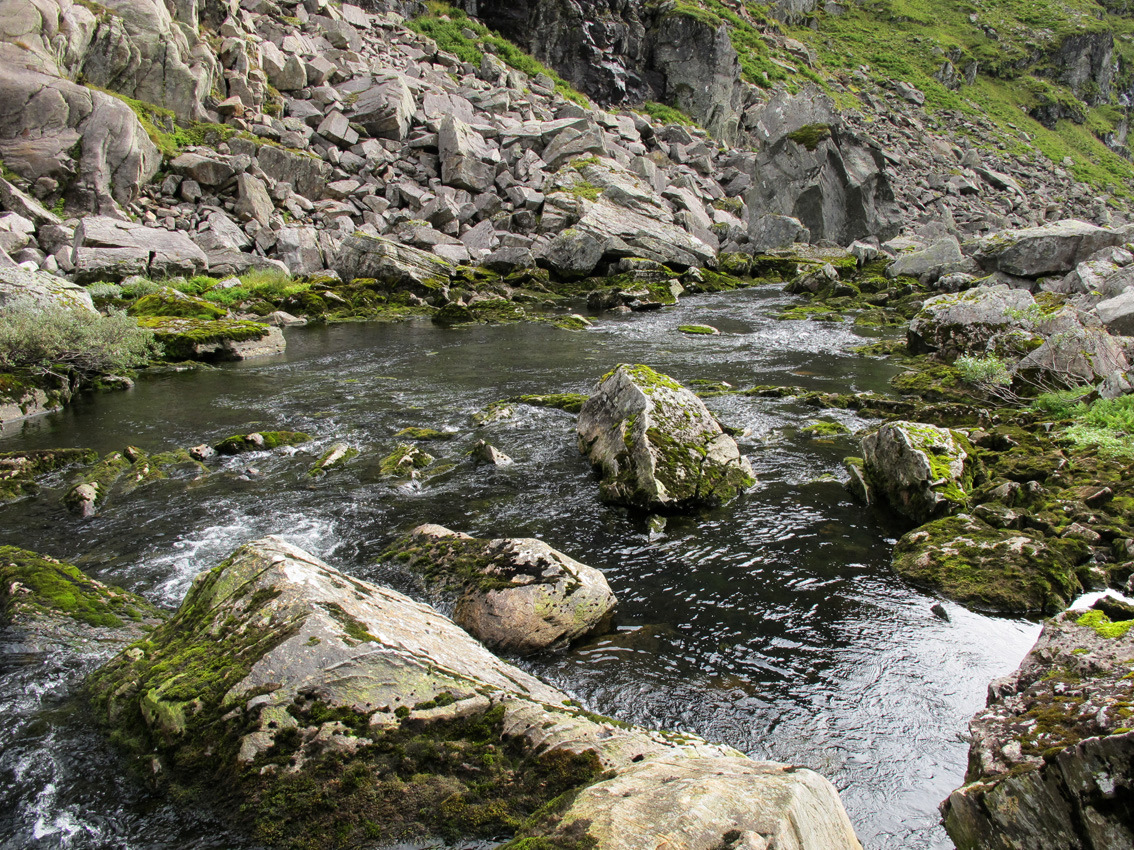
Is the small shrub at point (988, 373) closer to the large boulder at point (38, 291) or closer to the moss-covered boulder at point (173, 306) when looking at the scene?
the large boulder at point (38, 291)

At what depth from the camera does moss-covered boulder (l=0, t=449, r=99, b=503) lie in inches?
339

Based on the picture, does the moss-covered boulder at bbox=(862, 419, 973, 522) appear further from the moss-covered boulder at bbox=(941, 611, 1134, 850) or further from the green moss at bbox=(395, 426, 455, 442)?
the green moss at bbox=(395, 426, 455, 442)

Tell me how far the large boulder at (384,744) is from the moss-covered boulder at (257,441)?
6.43 meters

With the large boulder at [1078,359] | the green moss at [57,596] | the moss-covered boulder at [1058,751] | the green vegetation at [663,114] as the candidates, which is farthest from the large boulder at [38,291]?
the green vegetation at [663,114]

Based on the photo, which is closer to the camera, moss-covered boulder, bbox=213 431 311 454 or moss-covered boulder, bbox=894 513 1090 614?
moss-covered boulder, bbox=894 513 1090 614

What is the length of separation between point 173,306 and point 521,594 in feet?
61.3

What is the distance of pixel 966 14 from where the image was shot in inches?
3797

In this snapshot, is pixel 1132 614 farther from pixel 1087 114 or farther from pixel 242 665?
pixel 1087 114

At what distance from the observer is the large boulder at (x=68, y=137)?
23.6 metres

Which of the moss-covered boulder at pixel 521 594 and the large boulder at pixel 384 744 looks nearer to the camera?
the large boulder at pixel 384 744

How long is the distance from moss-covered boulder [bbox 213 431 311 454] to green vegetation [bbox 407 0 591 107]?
49324 millimetres

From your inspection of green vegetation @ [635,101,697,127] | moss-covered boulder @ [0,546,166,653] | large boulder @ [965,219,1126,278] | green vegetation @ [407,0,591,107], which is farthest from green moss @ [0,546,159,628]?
green vegetation @ [635,101,697,127]

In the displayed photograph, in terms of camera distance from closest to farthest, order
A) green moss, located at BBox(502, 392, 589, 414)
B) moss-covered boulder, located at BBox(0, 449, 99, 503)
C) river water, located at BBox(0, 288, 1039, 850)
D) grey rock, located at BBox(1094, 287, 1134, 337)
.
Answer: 1. river water, located at BBox(0, 288, 1039, 850)
2. moss-covered boulder, located at BBox(0, 449, 99, 503)
3. green moss, located at BBox(502, 392, 589, 414)
4. grey rock, located at BBox(1094, 287, 1134, 337)

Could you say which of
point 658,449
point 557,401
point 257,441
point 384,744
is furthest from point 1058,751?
point 257,441
